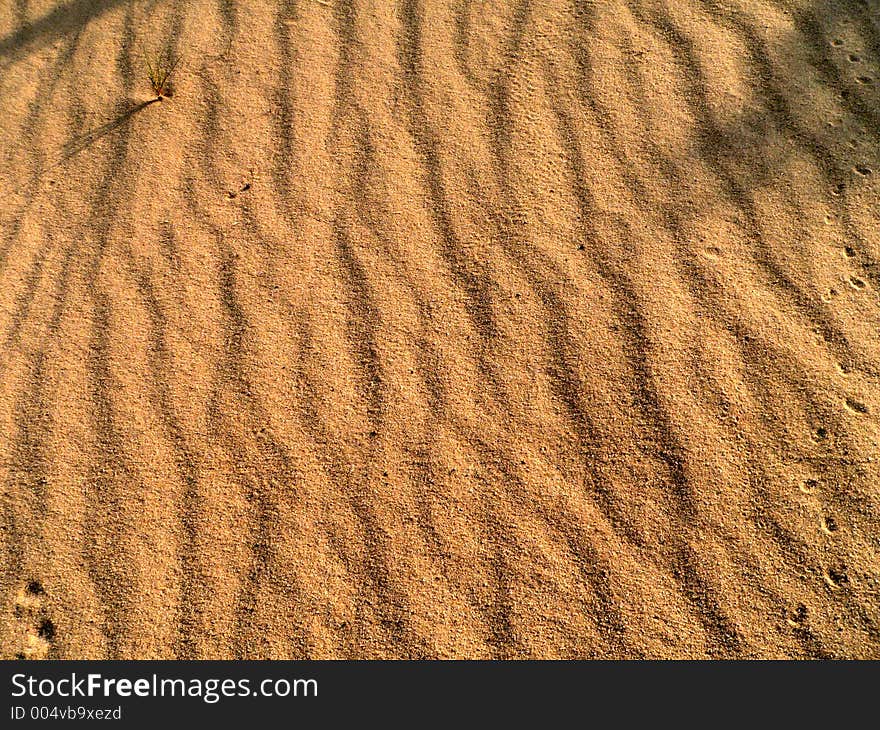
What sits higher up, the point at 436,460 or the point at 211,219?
the point at 211,219

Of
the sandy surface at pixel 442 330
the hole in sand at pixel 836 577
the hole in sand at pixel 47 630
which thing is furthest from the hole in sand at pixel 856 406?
the hole in sand at pixel 47 630

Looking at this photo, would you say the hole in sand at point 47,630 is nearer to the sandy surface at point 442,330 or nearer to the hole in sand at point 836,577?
the sandy surface at point 442,330

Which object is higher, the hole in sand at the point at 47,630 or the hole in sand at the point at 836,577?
the hole in sand at the point at 836,577

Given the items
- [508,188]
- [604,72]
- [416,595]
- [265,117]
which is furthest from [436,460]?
[604,72]

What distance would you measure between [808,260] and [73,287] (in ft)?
7.86

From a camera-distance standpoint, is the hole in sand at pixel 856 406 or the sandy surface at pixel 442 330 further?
the hole in sand at pixel 856 406

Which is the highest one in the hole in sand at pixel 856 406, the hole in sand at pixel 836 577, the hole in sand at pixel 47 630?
the hole in sand at pixel 856 406

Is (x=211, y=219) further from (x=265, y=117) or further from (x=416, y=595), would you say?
(x=416, y=595)

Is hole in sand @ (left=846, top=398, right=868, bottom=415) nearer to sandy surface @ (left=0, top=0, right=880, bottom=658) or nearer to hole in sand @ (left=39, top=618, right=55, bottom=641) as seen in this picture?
sandy surface @ (left=0, top=0, right=880, bottom=658)

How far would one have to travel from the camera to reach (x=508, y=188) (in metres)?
2.90

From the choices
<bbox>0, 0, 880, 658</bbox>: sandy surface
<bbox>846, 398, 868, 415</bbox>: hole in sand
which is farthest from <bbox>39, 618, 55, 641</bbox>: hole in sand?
<bbox>846, 398, 868, 415</bbox>: hole in sand

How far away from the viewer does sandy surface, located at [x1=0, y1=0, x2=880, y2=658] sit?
7.12 feet

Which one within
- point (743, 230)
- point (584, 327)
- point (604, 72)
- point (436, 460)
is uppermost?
point (604, 72)

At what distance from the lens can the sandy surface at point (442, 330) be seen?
217cm
